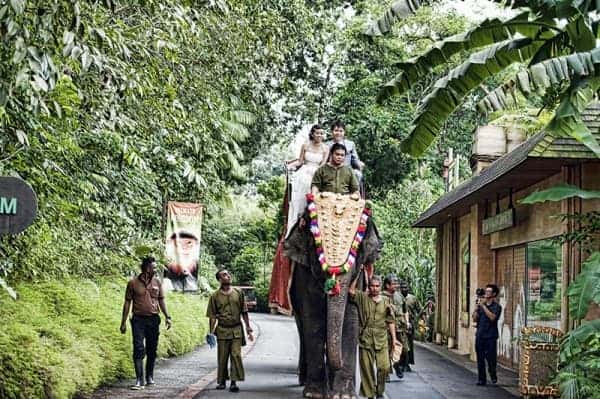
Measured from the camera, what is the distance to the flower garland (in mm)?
12031

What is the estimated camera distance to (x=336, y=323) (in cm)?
1205

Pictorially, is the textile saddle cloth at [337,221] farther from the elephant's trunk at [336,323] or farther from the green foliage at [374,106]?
the green foliage at [374,106]

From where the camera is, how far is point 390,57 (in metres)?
32.7

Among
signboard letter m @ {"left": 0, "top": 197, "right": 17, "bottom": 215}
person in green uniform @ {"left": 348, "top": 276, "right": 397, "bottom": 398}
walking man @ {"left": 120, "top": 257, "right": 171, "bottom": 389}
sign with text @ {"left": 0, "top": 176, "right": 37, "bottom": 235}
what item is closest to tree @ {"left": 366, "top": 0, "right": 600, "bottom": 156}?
person in green uniform @ {"left": 348, "top": 276, "right": 397, "bottom": 398}

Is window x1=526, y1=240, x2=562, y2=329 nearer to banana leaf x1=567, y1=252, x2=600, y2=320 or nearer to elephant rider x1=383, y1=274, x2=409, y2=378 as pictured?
elephant rider x1=383, y1=274, x2=409, y2=378

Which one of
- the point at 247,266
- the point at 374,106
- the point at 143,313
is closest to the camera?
the point at 143,313

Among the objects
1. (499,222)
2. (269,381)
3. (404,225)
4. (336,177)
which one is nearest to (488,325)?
(499,222)

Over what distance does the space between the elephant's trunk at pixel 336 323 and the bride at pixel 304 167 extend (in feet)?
4.85

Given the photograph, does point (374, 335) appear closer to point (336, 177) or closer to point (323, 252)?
point (323, 252)

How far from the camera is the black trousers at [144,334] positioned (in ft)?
46.3

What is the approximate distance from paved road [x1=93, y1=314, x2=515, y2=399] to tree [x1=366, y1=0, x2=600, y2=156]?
504cm

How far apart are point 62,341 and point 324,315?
3309mm

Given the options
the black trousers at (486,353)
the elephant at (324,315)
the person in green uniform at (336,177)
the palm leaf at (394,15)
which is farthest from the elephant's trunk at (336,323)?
the black trousers at (486,353)

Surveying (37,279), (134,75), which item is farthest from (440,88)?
(37,279)
